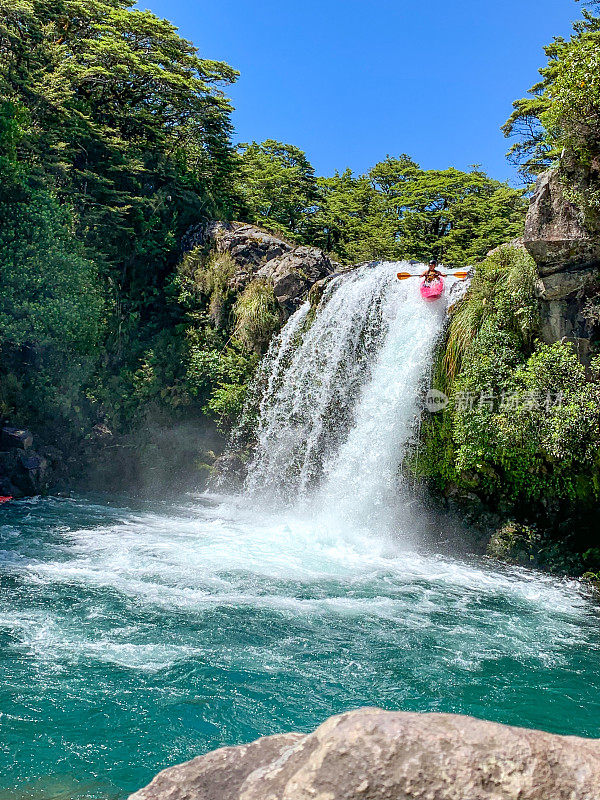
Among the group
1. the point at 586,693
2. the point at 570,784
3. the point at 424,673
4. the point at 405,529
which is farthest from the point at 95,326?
the point at 570,784

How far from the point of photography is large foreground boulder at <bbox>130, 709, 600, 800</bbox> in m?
1.96

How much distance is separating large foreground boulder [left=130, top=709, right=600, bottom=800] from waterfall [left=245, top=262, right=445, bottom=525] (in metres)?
10.8

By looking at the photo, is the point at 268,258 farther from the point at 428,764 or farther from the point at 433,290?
the point at 428,764

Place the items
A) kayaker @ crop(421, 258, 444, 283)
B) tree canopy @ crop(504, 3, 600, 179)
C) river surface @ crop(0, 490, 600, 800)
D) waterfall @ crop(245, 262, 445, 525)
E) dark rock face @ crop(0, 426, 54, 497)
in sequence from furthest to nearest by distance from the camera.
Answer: dark rock face @ crop(0, 426, 54, 497)
kayaker @ crop(421, 258, 444, 283)
waterfall @ crop(245, 262, 445, 525)
tree canopy @ crop(504, 3, 600, 179)
river surface @ crop(0, 490, 600, 800)

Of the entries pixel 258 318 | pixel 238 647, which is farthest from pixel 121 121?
pixel 238 647

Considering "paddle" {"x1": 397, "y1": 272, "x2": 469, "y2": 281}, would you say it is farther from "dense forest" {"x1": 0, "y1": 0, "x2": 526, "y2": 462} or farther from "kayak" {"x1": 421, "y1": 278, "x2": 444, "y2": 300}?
"dense forest" {"x1": 0, "y1": 0, "x2": 526, "y2": 462}

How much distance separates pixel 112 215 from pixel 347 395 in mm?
9073

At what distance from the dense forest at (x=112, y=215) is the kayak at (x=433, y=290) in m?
5.45

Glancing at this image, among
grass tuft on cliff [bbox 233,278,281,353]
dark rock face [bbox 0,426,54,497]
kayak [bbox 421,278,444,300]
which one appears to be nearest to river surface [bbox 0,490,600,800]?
dark rock face [bbox 0,426,54,497]

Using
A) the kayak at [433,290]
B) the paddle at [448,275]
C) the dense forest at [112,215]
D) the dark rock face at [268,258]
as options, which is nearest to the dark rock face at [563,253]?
the kayak at [433,290]

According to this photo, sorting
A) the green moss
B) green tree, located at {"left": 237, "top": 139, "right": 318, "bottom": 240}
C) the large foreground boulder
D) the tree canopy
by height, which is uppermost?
green tree, located at {"left": 237, "top": 139, "right": 318, "bottom": 240}

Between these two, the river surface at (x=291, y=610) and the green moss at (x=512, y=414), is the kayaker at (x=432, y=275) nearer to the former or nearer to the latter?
the river surface at (x=291, y=610)

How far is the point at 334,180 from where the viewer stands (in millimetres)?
30656

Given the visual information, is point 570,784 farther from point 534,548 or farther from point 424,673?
point 534,548
